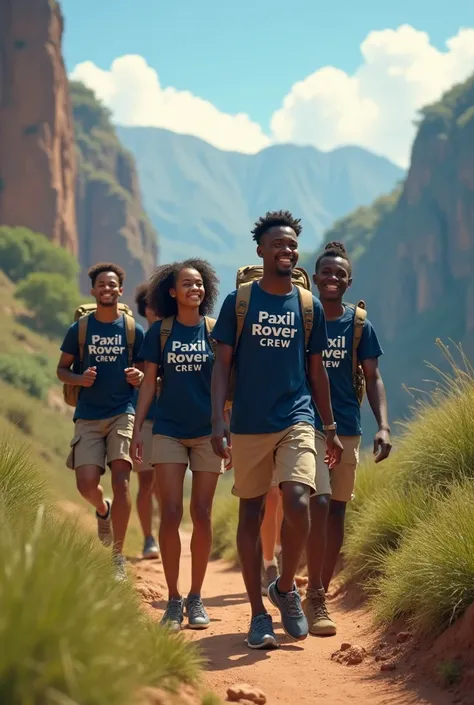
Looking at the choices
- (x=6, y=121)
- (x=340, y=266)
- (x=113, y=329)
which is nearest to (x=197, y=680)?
(x=340, y=266)

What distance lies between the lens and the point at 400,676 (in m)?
5.64

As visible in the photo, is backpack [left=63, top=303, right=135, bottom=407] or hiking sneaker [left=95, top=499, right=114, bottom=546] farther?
hiking sneaker [left=95, top=499, right=114, bottom=546]

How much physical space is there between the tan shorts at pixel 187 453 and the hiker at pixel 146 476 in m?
2.66

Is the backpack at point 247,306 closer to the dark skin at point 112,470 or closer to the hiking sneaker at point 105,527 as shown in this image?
the dark skin at point 112,470

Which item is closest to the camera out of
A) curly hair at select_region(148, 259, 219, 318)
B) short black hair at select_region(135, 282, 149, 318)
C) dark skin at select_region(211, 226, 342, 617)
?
dark skin at select_region(211, 226, 342, 617)

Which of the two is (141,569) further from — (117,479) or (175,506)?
(175,506)

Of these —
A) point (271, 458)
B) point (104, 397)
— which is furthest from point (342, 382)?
point (104, 397)

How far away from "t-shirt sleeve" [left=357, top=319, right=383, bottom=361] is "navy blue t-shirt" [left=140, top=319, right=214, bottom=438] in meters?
1.01

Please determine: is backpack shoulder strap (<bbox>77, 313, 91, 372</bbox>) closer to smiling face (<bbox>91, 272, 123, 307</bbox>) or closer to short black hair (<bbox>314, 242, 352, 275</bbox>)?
smiling face (<bbox>91, 272, 123, 307</bbox>)

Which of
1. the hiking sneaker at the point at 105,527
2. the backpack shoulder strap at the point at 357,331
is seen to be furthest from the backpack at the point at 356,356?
the hiking sneaker at the point at 105,527

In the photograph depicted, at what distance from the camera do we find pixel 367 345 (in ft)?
23.2

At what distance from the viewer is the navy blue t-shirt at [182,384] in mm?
6809

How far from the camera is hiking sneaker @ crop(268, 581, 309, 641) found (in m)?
6.07

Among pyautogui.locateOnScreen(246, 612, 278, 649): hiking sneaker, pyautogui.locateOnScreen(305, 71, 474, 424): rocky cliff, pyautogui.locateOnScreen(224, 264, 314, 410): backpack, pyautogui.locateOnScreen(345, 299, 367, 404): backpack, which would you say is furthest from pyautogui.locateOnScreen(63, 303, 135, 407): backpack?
pyautogui.locateOnScreen(305, 71, 474, 424): rocky cliff
